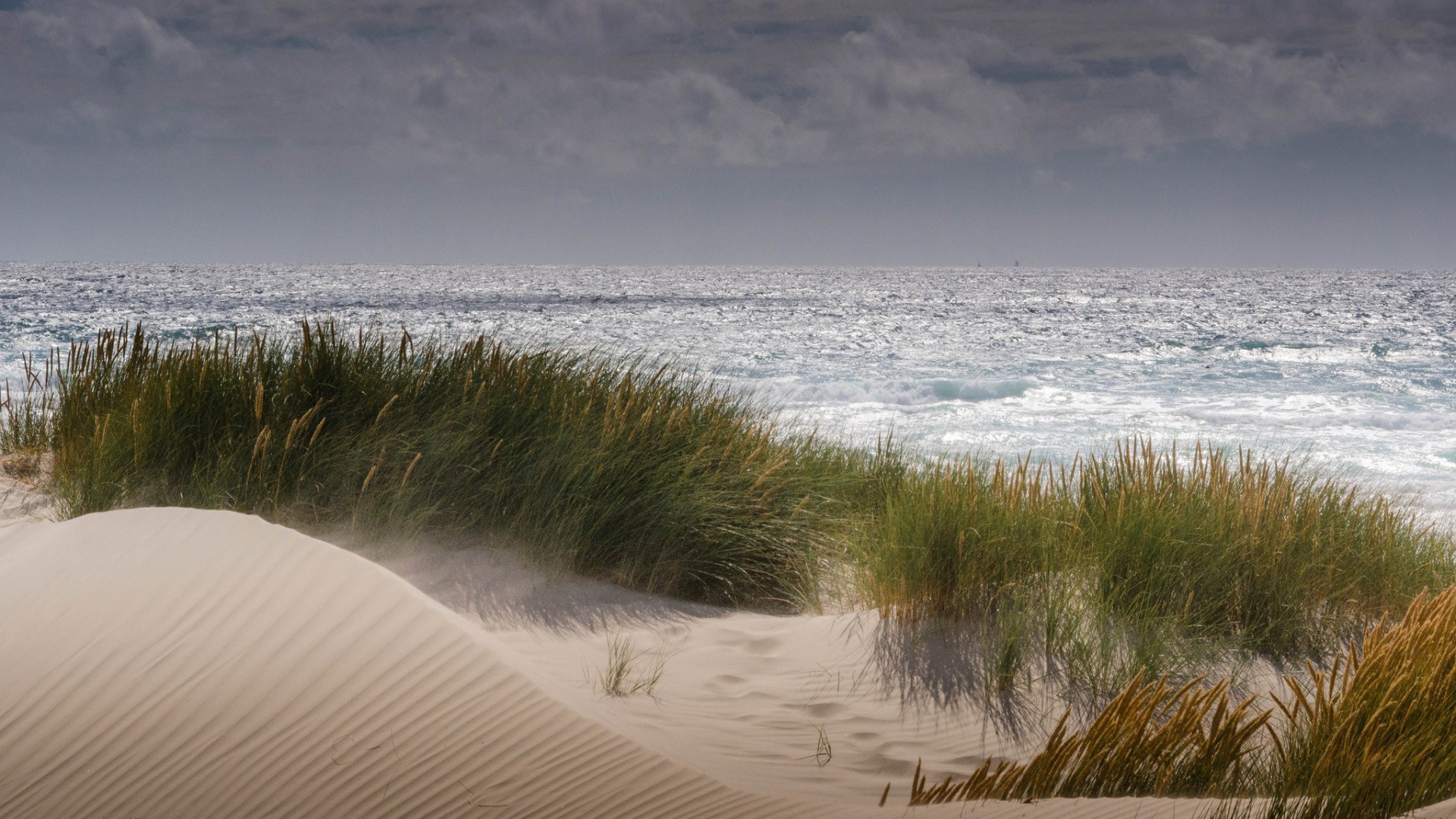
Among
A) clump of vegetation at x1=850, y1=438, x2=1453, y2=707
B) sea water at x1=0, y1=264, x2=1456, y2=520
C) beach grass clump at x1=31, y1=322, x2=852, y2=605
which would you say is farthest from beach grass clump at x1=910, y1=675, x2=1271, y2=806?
sea water at x1=0, y1=264, x2=1456, y2=520

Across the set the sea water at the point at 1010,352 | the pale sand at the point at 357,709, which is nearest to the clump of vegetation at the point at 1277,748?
the pale sand at the point at 357,709

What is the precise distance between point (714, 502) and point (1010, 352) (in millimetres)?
23542

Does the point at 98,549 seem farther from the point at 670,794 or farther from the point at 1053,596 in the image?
the point at 1053,596

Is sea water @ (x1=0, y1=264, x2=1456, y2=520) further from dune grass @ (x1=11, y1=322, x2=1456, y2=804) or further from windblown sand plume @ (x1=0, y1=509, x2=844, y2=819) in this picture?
windblown sand plume @ (x1=0, y1=509, x2=844, y2=819)

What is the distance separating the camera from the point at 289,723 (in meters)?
2.89

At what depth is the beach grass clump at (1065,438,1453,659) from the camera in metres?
4.27

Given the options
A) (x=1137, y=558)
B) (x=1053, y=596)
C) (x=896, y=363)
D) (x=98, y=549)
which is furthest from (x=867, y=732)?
(x=896, y=363)

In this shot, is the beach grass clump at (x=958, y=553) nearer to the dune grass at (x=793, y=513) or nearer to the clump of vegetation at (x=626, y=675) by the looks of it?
the dune grass at (x=793, y=513)

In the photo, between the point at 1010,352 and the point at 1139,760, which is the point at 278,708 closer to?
the point at 1139,760

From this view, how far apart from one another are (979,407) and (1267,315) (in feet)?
119

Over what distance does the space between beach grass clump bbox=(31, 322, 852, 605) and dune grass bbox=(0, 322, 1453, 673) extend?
1 centimetres

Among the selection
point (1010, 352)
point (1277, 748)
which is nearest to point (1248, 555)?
point (1277, 748)

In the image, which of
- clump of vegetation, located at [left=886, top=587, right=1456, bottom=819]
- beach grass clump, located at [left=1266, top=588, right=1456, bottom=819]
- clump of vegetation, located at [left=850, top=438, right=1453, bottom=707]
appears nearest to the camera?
beach grass clump, located at [left=1266, top=588, right=1456, bottom=819]

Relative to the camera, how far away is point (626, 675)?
3.90 m
